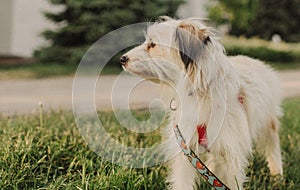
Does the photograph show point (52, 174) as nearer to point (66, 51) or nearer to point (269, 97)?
point (269, 97)

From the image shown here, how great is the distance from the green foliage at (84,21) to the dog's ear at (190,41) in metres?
8.80

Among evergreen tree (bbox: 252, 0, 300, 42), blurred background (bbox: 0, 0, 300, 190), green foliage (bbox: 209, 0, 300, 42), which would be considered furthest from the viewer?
evergreen tree (bbox: 252, 0, 300, 42)

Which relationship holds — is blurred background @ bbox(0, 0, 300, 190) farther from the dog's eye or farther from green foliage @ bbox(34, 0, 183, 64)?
the dog's eye

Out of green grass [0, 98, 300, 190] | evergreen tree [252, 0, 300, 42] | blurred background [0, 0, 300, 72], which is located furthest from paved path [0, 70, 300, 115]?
evergreen tree [252, 0, 300, 42]

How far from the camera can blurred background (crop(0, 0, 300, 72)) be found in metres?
11.5

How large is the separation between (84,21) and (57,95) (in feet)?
15.1

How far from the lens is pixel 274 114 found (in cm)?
372

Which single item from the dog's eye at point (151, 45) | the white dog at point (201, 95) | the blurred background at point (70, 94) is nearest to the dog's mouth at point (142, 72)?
the white dog at point (201, 95)

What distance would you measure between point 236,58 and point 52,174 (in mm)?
1719

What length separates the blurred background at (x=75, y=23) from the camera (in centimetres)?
1155

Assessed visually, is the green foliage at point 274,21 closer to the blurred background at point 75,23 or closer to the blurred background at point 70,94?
the blurred background at point 70,94

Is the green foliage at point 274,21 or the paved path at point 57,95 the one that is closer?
the paved path at point 57,95

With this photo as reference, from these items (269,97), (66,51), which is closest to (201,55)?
(269,97)

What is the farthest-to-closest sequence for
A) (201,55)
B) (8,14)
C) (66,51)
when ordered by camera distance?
(8,14) → (66,51) → (201,55)
